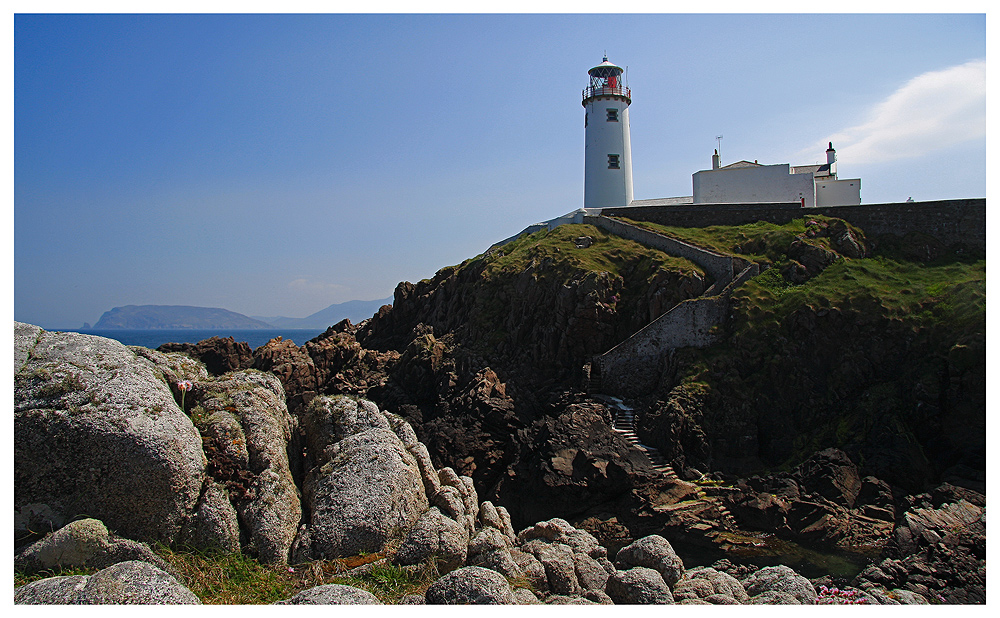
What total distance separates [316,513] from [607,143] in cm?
3727

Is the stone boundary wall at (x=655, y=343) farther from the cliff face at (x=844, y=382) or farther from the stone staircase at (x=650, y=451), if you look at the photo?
the stone staircase at (x=650, y=451)

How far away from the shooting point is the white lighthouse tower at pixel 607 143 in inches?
1757

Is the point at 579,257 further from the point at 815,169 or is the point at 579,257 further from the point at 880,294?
the point at 815,169

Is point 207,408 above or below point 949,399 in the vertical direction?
above

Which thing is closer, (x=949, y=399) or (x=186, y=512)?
(x=186, y=512)

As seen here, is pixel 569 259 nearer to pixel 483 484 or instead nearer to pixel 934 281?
pixel 483 484

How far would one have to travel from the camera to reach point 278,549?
38.1 ft

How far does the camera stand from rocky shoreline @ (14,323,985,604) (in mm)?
10453

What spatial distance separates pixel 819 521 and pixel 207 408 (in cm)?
1821

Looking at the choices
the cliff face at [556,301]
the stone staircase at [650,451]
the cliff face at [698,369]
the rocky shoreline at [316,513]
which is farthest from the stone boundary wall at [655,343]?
the rocky shoreline at [316,513]

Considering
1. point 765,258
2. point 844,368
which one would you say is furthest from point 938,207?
point 844,368

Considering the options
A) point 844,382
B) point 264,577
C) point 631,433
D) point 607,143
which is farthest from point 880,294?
point 264,577

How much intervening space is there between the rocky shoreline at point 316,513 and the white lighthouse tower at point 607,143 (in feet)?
88.4

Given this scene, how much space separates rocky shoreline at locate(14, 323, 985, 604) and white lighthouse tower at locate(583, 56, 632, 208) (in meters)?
26.9
